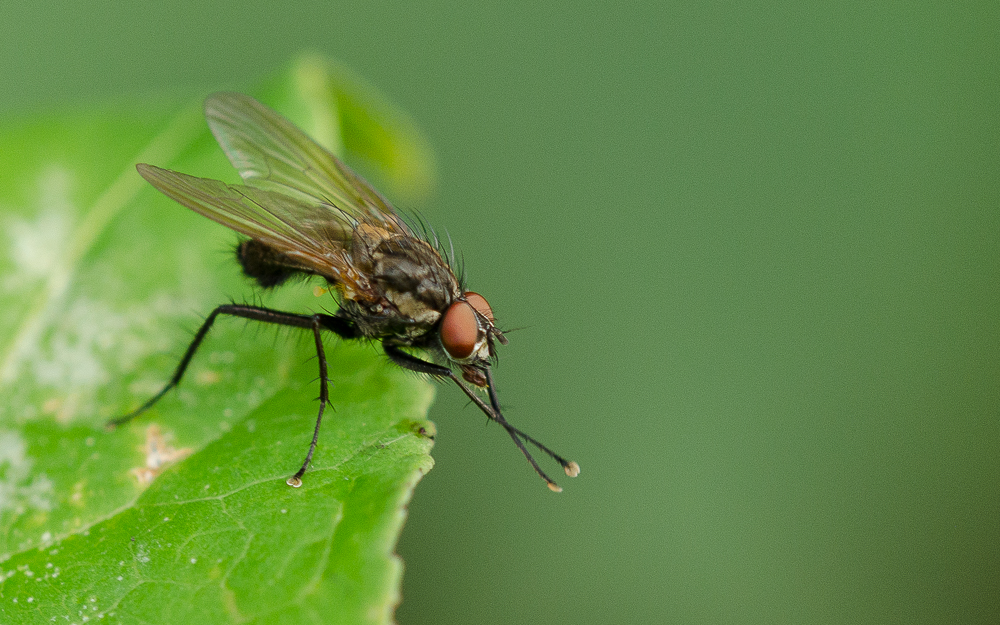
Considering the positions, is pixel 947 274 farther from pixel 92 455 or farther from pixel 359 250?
pixel 92 455

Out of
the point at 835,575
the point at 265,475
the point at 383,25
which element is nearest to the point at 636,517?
the point at 835,575

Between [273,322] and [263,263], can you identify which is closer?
[273,322]

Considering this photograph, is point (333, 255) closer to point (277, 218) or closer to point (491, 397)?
point (277, 218)

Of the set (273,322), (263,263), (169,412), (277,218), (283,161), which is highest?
(283,161)

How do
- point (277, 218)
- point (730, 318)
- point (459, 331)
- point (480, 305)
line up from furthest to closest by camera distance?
point (730, 318)
point (480, 305)
point (277, 218)
point (459, 331)

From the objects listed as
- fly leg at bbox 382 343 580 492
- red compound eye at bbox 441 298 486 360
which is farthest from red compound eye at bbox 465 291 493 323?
fly leg at bbox 382 343 580 492

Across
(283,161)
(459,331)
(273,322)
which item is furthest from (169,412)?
(283,161)
